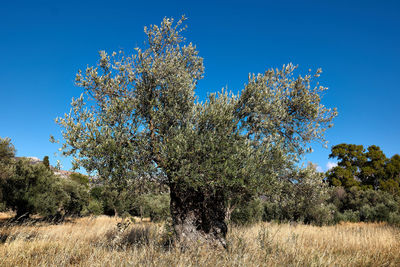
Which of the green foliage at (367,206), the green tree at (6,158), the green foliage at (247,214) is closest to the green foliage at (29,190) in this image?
the green tree at (6,158)

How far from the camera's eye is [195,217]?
10.7 m

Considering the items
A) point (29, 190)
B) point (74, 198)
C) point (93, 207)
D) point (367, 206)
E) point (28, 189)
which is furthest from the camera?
point (93, 207)

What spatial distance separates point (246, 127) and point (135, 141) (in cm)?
495

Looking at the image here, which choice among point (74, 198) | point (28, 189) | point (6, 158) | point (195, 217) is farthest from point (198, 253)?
point (74, 198)

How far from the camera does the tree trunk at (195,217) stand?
10.4 m

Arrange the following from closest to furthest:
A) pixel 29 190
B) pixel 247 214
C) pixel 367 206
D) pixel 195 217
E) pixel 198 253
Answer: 1. pixel 198 253
2. pixel 195 217
3. pixel 247 214
4. pixel 29 190
5. pixel 367 206

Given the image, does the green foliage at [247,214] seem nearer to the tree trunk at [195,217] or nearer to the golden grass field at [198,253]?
the golden grass field at [198,253]

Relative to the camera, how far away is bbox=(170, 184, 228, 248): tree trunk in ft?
34.0

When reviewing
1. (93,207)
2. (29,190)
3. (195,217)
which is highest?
(29,190)

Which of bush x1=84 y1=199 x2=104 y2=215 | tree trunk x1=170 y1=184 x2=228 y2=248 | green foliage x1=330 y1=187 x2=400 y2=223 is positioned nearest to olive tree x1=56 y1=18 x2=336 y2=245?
tree trunk x1=170 y1=184 x2=228 y2=248

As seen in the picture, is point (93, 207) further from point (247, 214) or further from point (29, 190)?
point (247, 214)

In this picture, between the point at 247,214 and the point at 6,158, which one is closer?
the point at 6,158

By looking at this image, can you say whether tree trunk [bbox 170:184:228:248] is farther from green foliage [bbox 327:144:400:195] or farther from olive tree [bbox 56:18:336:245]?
green foliage [bbox 327:144:400:195]

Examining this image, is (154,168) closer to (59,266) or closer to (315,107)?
(59,266)
